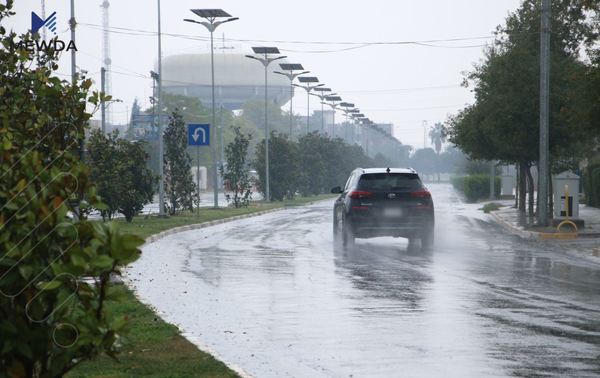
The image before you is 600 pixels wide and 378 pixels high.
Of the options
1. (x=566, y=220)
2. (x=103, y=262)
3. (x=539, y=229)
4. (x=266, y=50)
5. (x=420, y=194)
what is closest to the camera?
(x=103, y=262)

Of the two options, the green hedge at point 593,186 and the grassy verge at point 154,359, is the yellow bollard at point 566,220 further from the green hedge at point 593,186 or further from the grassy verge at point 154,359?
the grassy verge at point 154,359

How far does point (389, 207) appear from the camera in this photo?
25.9m

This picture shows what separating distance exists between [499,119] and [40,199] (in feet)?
113

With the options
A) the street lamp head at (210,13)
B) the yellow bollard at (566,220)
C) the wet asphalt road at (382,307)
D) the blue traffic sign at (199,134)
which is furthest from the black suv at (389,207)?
the street lamp head at (210,13)

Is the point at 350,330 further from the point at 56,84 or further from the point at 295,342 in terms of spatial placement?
the point at 56,84

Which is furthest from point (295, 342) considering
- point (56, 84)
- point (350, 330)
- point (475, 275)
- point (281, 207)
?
point (281, 207)

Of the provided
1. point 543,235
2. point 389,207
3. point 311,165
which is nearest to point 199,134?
point 543,235

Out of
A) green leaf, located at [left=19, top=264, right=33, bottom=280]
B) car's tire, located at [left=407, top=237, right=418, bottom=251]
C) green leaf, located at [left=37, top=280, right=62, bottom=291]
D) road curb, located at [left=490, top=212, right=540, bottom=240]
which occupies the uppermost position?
green leaf, located at [left=19, top=264, right=33, bottom=280]

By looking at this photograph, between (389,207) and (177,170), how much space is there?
2231 cm

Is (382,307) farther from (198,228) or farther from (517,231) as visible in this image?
(198,228)

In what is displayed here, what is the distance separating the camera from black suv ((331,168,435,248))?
25891mm

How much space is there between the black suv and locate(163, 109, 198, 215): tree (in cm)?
2072

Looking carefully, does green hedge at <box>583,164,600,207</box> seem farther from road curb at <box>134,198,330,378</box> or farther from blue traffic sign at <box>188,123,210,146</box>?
blue traffic sign at <box>188,123,210,146</box>

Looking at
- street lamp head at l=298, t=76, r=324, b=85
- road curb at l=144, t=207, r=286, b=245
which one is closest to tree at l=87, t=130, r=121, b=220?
road curb at l=144, t=207, r=286, b=245
